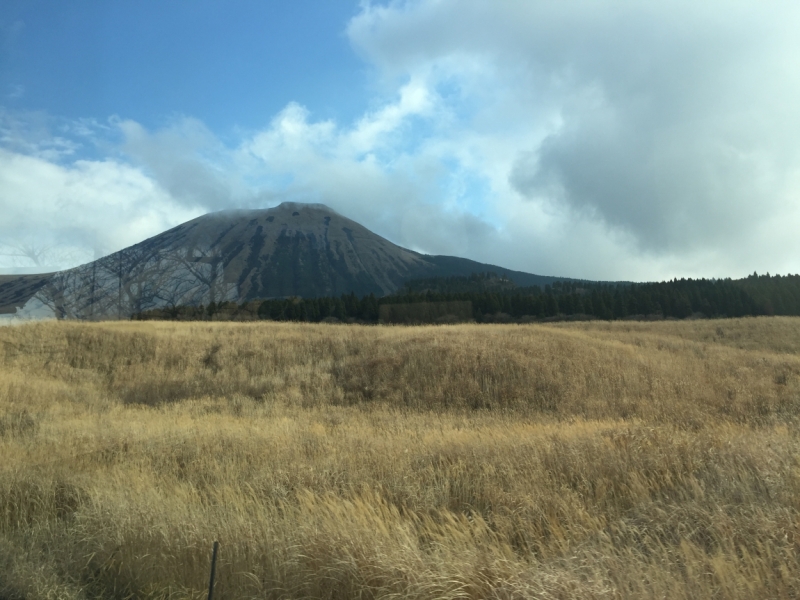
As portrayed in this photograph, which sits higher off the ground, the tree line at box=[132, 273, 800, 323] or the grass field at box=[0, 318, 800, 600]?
the tree line at box=[132, 273, 800, 323]

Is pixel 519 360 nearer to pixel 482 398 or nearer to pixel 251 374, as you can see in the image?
pixel 482 398

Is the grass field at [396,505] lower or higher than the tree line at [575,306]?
lower

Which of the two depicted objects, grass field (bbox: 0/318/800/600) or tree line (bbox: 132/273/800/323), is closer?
grass field (bbox: 0/318/800/600)

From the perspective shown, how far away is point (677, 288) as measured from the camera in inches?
4067

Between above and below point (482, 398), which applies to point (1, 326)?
above

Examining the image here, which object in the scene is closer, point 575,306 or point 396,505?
point 396,505

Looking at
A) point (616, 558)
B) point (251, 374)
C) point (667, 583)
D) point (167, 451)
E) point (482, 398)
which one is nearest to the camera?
point (667, 583)

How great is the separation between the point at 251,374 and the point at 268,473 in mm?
18708

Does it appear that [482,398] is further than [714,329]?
No

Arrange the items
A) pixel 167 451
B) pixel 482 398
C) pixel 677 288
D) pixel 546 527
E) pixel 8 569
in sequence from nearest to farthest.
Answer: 1. pixel 8 569
2. pixel 546 527
3. pixel 167 451
4. pixel 482 398
5. pixel 677 288

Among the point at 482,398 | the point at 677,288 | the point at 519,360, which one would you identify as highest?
the point at 677,288

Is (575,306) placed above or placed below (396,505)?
above

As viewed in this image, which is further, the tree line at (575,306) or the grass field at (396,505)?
the tree line at (575,306)

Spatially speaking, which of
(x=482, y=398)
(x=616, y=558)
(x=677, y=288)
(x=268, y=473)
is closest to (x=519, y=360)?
(x=482, y=398)
